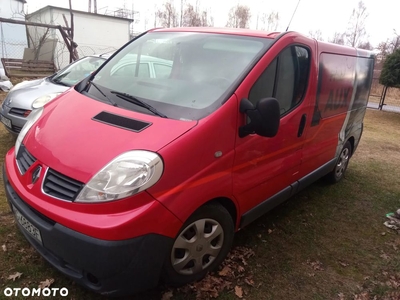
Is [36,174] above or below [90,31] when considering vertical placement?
above

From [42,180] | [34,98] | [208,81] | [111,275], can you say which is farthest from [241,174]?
[34,98]

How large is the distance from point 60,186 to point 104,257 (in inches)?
20.9

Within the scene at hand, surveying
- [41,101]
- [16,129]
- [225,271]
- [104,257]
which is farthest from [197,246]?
[16,129]

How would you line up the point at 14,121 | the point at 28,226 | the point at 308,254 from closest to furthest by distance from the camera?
the point at 28,226 < the point at 308,254 < the point at 14,121

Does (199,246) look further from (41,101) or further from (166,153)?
(41,101)

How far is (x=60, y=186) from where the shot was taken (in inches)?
80.7

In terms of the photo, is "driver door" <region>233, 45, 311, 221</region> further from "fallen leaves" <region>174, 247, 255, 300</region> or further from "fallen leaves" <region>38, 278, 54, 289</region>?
"fallen leaves" <region>38, 278, 54, 289</region>

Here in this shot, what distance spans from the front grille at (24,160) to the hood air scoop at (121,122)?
1.74 ft

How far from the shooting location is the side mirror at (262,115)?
7.65ft

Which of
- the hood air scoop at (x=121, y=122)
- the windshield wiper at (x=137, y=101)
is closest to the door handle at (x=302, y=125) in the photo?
the windshield wiper at (x=137, y=101)

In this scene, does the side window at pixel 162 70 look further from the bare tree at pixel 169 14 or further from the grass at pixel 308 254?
the bare tree at pixel 169 14

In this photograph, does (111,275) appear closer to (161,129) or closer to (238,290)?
(161,129)

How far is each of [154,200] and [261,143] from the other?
1.12 m

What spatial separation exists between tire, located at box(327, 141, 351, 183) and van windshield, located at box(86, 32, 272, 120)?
2.72m
